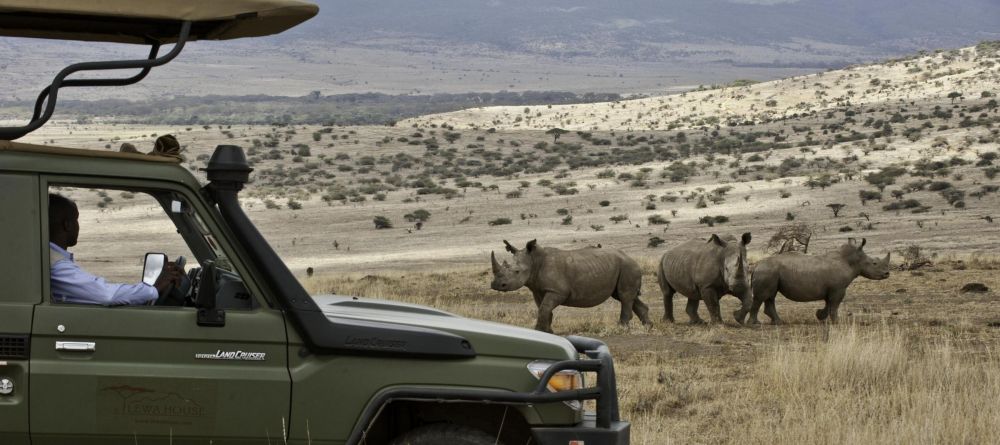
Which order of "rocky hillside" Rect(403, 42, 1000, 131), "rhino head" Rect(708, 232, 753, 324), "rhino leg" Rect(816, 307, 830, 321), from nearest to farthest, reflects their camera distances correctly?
"rhino head" Rect(708, 232, 753, 324) < "rhino leg" Rect(816, 307, 830, 321) < "rocky hillside" Rect(403, 42, 1000, 131)

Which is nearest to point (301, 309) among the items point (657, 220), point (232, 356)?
point (232, 356)

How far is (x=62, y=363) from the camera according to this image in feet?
19.1

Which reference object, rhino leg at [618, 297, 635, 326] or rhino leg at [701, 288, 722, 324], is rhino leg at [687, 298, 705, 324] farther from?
rhino leg at [618, 297, 635, 326]

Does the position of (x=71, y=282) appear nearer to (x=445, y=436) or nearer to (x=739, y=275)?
(x=445, y=436)

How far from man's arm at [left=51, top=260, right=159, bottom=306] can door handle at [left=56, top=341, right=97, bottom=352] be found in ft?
0.79

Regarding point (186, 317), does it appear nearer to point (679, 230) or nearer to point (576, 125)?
point (679, 230)

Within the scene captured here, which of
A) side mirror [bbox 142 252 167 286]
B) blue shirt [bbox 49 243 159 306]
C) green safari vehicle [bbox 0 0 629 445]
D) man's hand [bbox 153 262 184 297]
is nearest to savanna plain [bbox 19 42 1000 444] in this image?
side mirror [bbox 142 252 167 286]

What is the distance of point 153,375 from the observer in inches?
231

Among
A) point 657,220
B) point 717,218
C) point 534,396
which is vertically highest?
point 534,396

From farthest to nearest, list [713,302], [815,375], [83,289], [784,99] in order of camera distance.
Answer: [784,99]
[713,302]
[815,375]
[83,289]

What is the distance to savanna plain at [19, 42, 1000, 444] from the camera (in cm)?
1112

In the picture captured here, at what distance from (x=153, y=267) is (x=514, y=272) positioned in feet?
37.5

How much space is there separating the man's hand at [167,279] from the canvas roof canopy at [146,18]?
3.71 feet

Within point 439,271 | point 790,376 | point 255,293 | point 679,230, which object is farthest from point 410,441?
point 679,230
